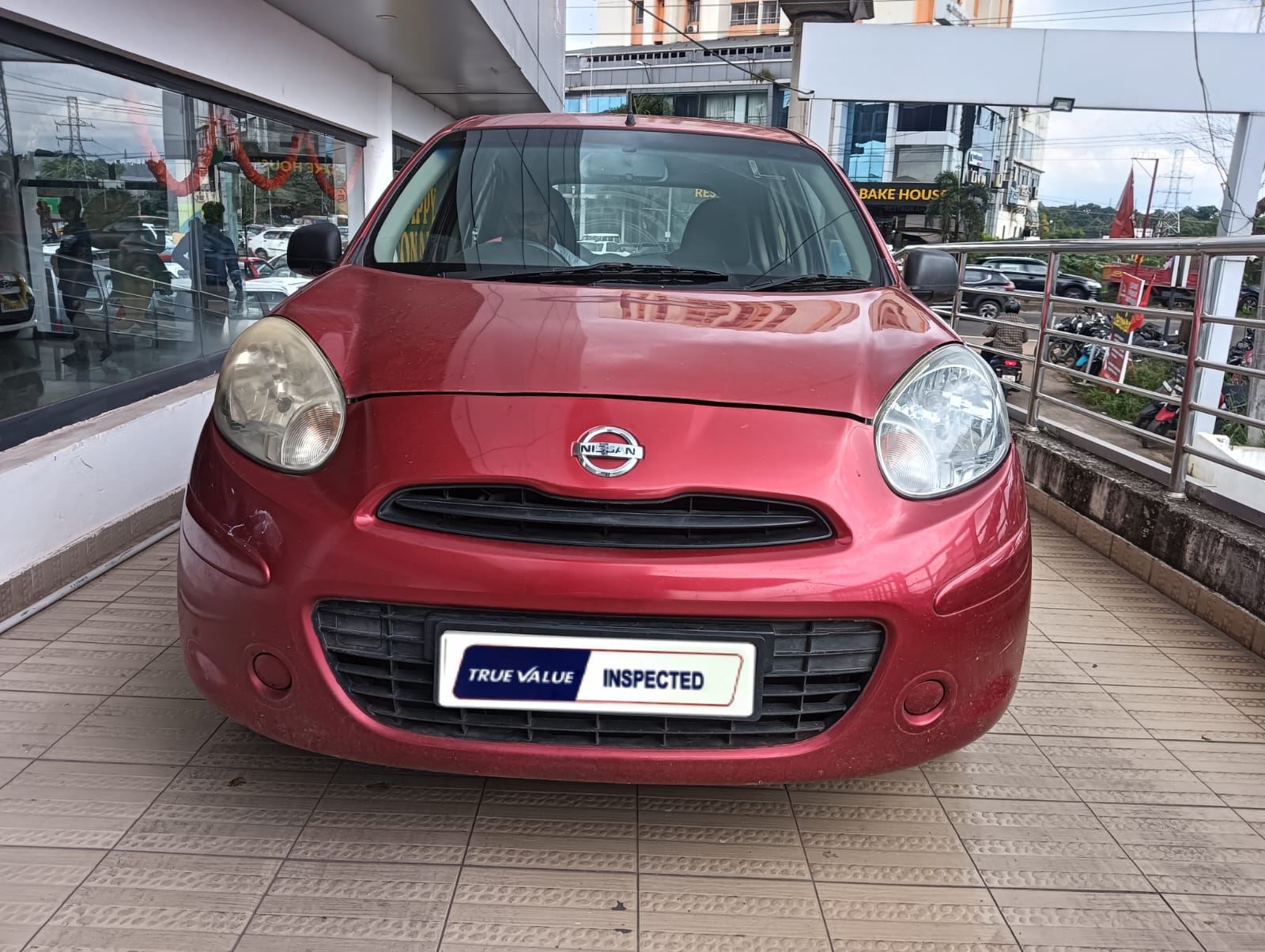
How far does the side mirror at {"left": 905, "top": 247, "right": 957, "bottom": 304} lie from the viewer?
2844mm

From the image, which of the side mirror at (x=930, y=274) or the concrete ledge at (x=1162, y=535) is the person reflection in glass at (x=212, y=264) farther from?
the concrete ledge at (x=1162, y=535)

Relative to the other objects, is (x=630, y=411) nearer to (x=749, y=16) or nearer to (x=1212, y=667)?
(x=1212, y=667)

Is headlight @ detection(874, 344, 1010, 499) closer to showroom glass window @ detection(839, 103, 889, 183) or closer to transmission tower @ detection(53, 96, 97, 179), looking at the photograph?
transmission tower @ detection(53, 96, 97, 179)

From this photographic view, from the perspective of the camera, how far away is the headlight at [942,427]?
182cm

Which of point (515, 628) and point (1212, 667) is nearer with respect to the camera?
point (515, 628)

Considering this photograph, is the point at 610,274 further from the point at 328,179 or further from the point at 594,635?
the point at 328,179

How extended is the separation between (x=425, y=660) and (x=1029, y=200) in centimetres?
5960

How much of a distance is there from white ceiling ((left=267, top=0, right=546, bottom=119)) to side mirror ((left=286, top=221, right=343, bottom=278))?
440 centimetres

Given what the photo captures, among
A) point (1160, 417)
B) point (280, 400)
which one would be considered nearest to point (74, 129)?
point (280, 400)

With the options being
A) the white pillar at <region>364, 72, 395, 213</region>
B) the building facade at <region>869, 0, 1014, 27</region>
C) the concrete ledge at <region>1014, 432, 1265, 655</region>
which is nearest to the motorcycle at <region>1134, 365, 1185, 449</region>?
the concrete ledge at <region>1014, 432, 1265, 655</region>

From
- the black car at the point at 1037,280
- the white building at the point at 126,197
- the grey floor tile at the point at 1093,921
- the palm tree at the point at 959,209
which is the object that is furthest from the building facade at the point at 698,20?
the grey floor tile at the point at 1093,921

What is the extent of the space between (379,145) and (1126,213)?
48.2 feet

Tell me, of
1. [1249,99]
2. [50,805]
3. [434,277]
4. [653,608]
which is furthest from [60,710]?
[1249,99]

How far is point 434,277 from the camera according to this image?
2.38 metres
